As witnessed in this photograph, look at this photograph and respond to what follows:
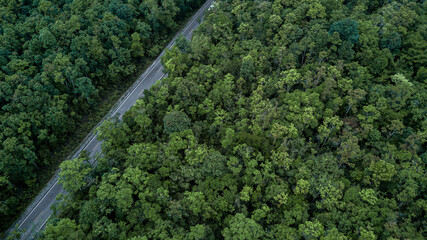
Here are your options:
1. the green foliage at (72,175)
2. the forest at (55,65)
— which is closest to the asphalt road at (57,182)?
the forest at (55,65)

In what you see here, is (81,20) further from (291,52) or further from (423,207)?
(423,207)

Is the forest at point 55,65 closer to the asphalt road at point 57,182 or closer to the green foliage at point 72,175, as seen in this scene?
the asphalt road at point 57,182

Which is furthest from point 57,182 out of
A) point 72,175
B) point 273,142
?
point 273,142

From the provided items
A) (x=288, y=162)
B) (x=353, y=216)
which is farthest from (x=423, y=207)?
(x=288, y=162)

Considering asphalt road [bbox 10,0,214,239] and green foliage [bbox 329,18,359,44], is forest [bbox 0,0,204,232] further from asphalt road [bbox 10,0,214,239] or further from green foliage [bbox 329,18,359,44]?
green foliage [bbox 329,18,359,44]

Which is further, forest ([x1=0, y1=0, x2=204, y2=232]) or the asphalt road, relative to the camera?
forest ([x1=0, y1=0, x2=204, y2=232])

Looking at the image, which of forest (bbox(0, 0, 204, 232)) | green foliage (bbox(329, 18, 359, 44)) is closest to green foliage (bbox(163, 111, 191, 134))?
forest (bbox(0, 0, 204, 232))

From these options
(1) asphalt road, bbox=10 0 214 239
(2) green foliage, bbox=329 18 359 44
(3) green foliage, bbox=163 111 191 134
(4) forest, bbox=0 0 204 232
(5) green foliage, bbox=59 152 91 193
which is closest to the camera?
(5) green foliage, bbox=59 152 91 193
